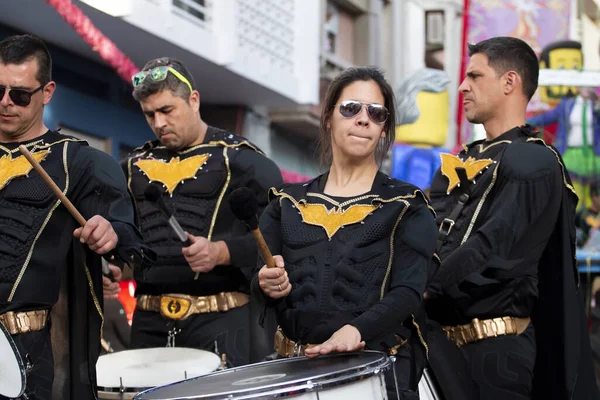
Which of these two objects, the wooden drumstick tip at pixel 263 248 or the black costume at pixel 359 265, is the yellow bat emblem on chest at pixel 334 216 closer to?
the black costume at pixel 359 265

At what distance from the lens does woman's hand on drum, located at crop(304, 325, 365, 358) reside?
4172 millimetres

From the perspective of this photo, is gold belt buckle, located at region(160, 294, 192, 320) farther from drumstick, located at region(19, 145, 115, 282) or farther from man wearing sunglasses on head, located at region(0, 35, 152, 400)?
drumstick, located at region(19, 145, 115, 282)

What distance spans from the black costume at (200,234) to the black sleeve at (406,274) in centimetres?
187

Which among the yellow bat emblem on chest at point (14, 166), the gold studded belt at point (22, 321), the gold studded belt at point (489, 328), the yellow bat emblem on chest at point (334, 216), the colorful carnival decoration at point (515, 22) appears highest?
the colorful carnival decoration at point (515, 22)

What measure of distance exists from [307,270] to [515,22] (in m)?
10.0

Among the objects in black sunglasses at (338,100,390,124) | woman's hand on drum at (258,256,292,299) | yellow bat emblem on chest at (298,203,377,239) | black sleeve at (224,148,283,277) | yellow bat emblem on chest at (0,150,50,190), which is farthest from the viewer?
black sleeve at (224,148,283,277)

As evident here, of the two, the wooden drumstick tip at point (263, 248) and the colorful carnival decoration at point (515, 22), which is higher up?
the colorful carnival decoration at point (515, 22)

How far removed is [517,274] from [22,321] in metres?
2.35

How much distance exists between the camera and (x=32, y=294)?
16.3ft

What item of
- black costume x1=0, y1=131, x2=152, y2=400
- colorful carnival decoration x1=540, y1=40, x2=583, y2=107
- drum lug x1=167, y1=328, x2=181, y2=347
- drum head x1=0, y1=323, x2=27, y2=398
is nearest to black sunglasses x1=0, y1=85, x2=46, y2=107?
black costume x1=0, y1=131, x2=152, y2=400

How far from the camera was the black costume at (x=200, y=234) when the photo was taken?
20.8ft

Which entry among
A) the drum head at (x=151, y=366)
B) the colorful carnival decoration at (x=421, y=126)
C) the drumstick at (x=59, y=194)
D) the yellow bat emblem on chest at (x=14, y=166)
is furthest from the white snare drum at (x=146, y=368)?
the colorful carnival decoration at (x=421, y=126)

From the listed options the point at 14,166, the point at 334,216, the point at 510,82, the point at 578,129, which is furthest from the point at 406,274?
the point at 578,129

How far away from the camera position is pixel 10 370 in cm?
458
